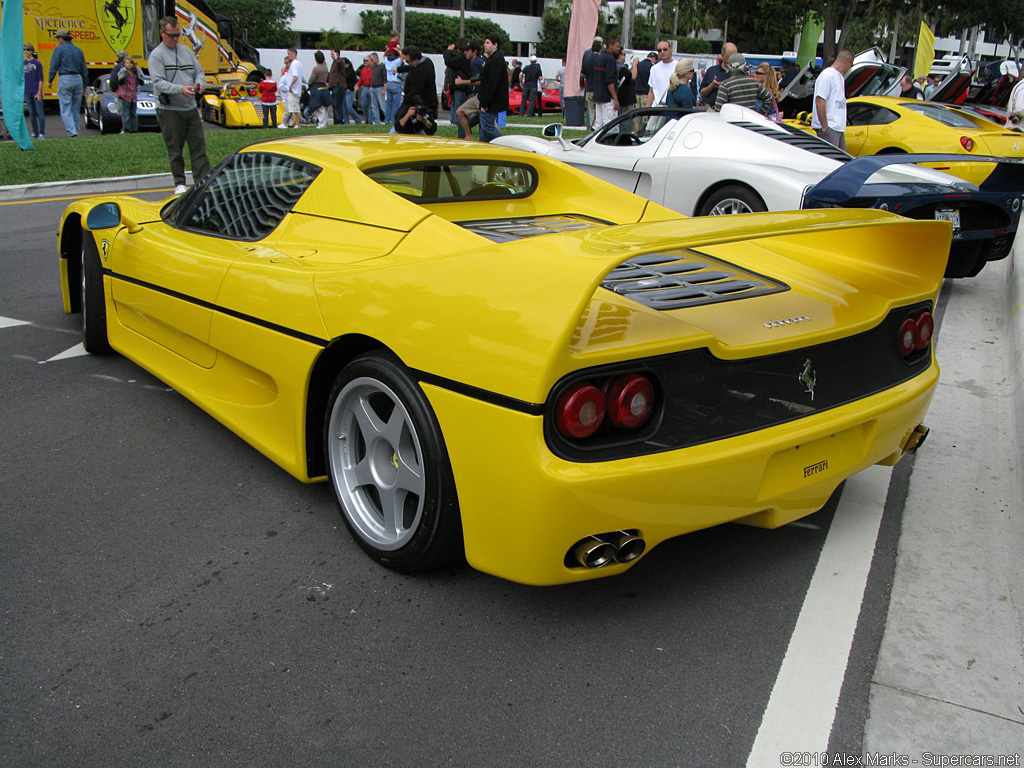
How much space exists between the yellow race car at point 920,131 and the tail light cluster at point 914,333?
8.04 meters

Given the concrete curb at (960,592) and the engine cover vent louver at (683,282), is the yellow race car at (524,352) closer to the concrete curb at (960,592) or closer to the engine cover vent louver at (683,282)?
the engine cover vent louver at (683,282)

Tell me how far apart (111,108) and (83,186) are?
25.3ft

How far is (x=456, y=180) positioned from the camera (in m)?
3.92

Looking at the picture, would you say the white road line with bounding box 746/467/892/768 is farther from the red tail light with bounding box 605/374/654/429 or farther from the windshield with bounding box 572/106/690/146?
the windshield with bounding box 572/106/690/146

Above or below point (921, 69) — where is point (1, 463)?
below

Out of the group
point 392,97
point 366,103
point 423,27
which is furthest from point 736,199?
point 423,27

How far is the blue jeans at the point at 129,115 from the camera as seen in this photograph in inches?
679

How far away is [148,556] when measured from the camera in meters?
2.80

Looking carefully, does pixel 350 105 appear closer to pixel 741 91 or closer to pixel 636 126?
pixel 741 91

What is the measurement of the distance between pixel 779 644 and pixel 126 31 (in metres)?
24.2

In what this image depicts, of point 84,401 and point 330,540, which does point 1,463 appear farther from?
point 330,540

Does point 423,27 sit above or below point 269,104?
above

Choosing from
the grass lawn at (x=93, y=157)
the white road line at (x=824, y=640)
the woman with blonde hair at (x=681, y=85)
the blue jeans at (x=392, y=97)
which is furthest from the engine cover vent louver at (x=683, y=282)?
the blue jeans at (x=392, y=97)

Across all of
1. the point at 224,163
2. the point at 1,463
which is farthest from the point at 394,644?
the point at 224,163
